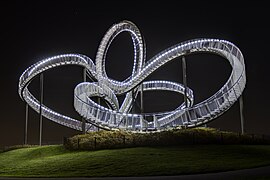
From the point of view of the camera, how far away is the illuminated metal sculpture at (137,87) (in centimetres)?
2853

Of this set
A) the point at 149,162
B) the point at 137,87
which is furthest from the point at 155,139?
the point at 137,87

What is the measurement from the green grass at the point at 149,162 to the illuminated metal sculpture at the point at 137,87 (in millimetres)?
5312

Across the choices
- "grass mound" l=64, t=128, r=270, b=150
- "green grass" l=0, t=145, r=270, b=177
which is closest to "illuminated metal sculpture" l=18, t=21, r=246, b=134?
"grass mound" l=64, t=128, r=270, b=150

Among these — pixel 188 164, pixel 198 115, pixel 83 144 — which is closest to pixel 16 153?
pixel 83 144

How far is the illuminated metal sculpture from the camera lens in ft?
93.6

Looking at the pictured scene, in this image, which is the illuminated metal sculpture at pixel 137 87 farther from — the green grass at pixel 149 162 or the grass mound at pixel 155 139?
the green grass at pixel 149 162

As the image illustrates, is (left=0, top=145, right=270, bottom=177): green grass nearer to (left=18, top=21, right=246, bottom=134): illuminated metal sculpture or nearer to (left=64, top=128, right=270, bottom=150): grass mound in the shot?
(left=64, top=128, right=270, bottom=150): grass mound

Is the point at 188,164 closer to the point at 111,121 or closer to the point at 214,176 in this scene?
the point at 214,176

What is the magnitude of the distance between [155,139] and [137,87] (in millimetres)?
13507

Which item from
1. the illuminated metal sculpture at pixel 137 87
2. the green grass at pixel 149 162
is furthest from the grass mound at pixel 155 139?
the illuminated metal sculpture at pixel 137 87

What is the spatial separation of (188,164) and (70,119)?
31336 mm

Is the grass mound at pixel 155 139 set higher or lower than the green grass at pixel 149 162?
higher

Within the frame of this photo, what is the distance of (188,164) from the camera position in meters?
18.5

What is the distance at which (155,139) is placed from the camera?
992 inches
